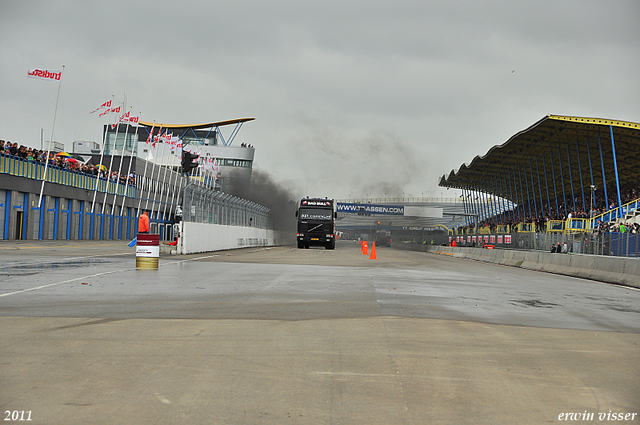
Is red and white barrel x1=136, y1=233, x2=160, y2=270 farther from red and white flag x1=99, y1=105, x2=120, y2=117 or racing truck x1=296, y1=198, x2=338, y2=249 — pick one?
red and white flag x1=99, y1=105, x2=120, y2=117

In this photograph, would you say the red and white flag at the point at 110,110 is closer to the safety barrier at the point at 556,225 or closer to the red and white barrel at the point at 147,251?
the safety barrier at the point at 556,225

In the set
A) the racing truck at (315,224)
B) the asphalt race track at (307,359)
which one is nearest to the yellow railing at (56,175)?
the racing truck at (315,224)

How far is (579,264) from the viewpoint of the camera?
22.1 metres

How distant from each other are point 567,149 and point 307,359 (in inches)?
1893

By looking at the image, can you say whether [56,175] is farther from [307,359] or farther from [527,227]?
[307,359]

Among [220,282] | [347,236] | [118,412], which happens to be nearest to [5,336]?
[118,412]

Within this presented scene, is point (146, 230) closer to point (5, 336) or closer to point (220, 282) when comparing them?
point (220, 282)

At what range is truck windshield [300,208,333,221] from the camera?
4816 cm

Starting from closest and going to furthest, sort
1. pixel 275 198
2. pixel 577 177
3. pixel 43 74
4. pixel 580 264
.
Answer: pixel 580 264, pixel 43 74, pixel 577 177, pixel 275 198

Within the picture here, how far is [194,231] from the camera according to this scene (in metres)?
30.0

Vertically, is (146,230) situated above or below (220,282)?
above

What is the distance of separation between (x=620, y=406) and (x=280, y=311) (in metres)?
5.41

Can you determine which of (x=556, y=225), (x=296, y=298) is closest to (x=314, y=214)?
(x=556, y=225)

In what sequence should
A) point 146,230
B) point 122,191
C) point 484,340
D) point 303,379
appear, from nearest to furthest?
point 303,379, point 484,340, point 146,230, point 122,191
